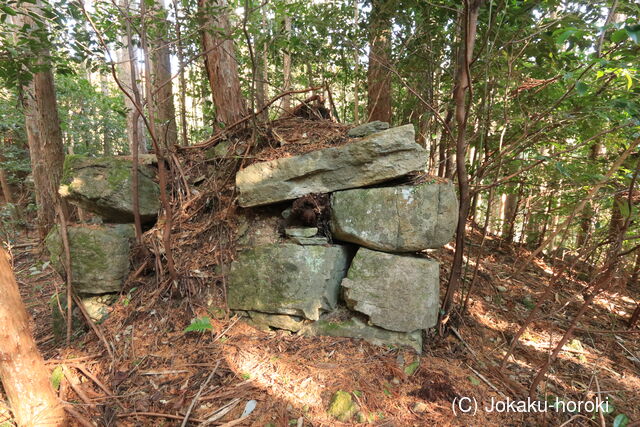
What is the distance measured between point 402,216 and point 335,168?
810 mm

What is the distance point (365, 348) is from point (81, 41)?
4531mm

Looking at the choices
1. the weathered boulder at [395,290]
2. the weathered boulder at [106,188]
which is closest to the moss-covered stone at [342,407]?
the weathered boulder at [395,290]

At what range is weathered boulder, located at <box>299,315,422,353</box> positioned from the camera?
2.79 metres

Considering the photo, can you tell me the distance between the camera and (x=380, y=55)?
4.19 m

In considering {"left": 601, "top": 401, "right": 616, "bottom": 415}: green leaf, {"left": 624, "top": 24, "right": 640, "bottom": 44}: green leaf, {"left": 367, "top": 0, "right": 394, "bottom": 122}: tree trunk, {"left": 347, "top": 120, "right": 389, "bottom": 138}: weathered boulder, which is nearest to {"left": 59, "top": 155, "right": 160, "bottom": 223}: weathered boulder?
{"left": 347, "top": 120, "right": 389, "bottom": 138}: weathered boulder

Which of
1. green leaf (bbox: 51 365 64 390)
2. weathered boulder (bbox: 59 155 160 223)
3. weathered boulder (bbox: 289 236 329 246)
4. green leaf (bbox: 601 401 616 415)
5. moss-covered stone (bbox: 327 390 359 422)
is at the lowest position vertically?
green leaf (bbox: 601 401 616 415)

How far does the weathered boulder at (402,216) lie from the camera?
2752 millimetres

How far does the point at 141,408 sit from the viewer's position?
213 centimetres

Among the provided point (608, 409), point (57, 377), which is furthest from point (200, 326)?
point (608, 409)

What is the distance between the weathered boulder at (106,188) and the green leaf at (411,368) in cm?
316

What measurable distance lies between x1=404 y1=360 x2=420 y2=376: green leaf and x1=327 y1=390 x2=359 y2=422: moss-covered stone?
0.59m

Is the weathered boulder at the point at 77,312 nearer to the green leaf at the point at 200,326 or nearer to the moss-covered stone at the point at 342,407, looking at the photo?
the green leaf at the point at 200,326

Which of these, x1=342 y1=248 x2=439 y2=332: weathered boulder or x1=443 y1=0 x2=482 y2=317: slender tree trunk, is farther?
x1=342 y1=248 x2=439 y2=332: weathered boulder

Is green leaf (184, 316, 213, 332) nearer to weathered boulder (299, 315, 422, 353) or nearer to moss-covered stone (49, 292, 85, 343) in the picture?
weathered boulder (299, 315, 422, 353)
